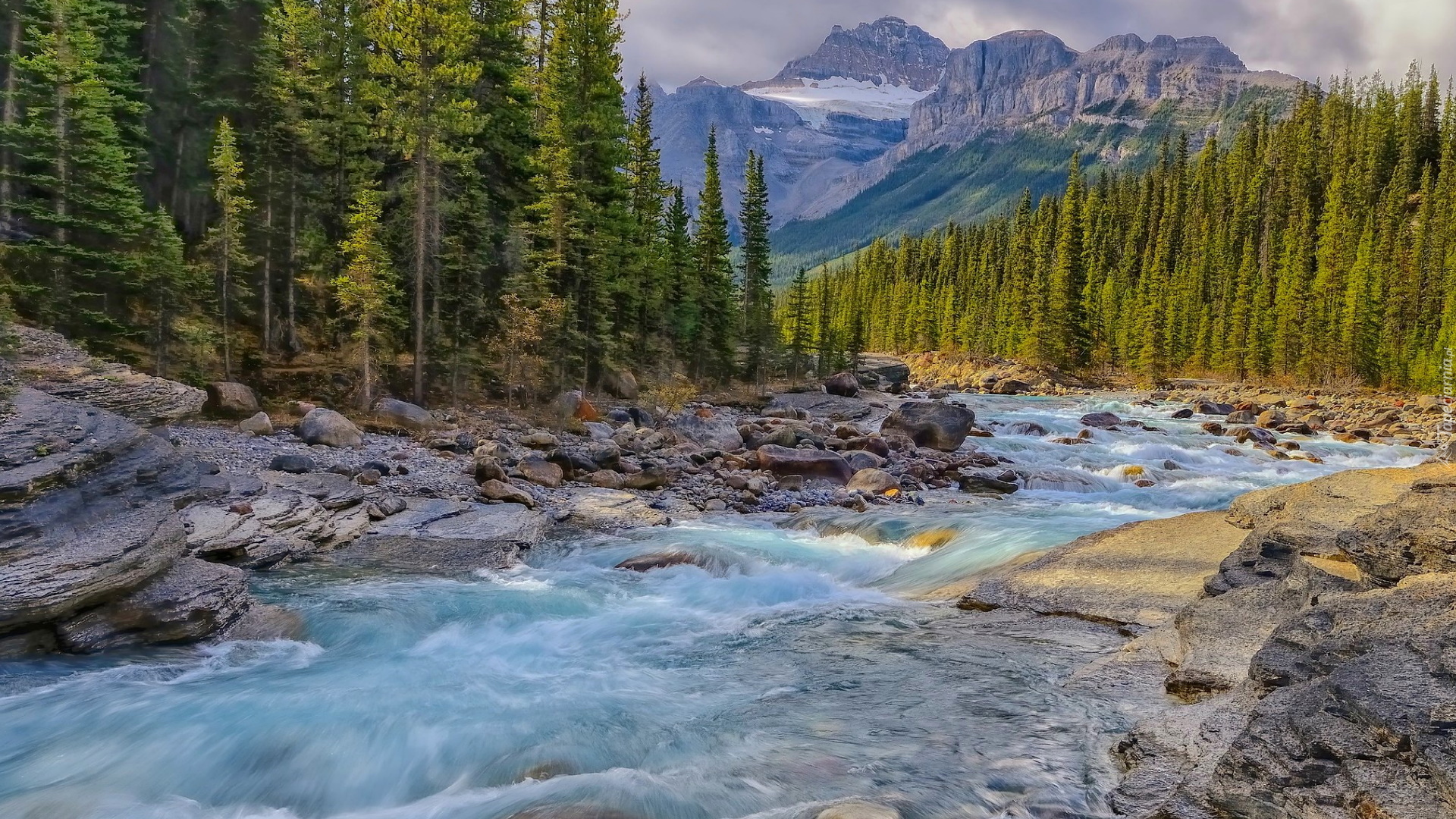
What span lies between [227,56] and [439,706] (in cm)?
3055

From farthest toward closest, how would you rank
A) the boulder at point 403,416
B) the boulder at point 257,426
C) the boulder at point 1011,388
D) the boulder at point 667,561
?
the boulder at point 1011,388
the boulder at point 403,416
the boulder at point 257,426
the boulder at point 667,561

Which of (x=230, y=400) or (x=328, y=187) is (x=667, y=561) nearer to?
(x=230, y=400)

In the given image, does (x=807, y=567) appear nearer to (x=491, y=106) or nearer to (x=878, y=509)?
(x=878, y=509)

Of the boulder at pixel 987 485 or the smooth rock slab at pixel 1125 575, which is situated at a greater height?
the smooth rock slab at pixel 1125 575

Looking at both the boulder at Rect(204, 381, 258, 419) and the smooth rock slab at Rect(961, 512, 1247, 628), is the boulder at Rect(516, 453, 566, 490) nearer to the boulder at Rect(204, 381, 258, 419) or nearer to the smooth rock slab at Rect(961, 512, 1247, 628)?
the boulder at Rect(204, 381, 258, 419)

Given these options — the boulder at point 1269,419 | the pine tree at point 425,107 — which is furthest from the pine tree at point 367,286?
the boulder at point 1269,419

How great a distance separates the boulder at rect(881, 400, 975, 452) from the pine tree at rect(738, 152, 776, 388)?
62.4 ft

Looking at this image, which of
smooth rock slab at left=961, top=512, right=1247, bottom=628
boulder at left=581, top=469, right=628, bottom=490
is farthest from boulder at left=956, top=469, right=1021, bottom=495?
smooth rock slab at left=961, top=512, right=1247, bottom=628

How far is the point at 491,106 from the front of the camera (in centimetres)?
3086

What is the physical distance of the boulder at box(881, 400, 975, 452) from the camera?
30.3 metres

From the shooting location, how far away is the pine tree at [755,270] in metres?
51.3

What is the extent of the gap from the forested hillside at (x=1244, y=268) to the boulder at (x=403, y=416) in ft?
153

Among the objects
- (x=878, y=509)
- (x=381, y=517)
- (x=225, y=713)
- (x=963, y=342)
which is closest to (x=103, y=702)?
(x=225, y=713)

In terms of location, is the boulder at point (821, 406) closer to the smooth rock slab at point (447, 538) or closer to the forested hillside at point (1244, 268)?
the forested hillside at point (1244, 268)
